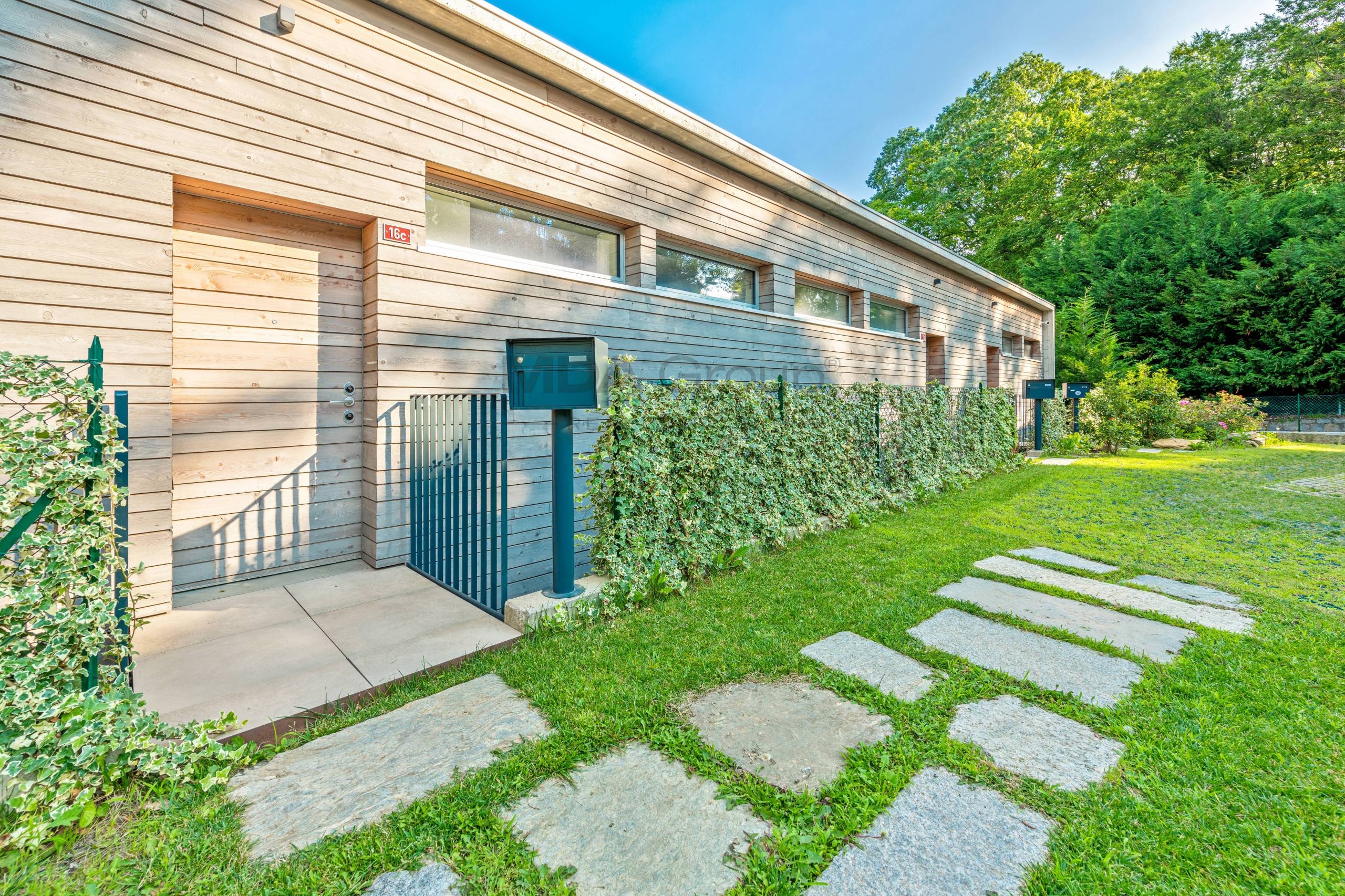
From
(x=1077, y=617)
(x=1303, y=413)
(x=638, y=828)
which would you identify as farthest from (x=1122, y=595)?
A: (x=1303, y=413)

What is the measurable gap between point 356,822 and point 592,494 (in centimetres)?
192

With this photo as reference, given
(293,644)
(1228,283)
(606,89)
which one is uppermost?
(1228,283)

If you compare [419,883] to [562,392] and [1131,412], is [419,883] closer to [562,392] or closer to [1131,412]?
[562,392]

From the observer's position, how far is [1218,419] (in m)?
12.2

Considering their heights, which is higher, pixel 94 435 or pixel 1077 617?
pixel 94 435

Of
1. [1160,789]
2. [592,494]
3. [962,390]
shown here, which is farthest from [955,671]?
[962,390]

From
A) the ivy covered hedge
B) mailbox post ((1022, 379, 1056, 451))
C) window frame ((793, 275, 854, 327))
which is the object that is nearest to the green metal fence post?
the ivy covered hedge

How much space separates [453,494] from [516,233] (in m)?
2.37

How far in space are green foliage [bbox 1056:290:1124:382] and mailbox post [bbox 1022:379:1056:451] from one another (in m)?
5.71

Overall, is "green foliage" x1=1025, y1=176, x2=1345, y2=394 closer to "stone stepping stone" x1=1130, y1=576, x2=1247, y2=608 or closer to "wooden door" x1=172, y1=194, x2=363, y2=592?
"stone stepping stone" x1=1130, y1=576, x2=1247, y2=608

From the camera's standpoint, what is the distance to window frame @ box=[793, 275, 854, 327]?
24.1 ft

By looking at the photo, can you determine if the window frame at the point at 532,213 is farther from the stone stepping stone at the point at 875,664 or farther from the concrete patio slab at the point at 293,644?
the stone stepping stone at the point at 875,664


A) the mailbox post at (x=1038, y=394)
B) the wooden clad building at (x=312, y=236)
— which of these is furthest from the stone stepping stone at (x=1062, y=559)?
the mailbox post at (x=1038, y=394)

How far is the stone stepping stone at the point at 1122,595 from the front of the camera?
9.09 feet
